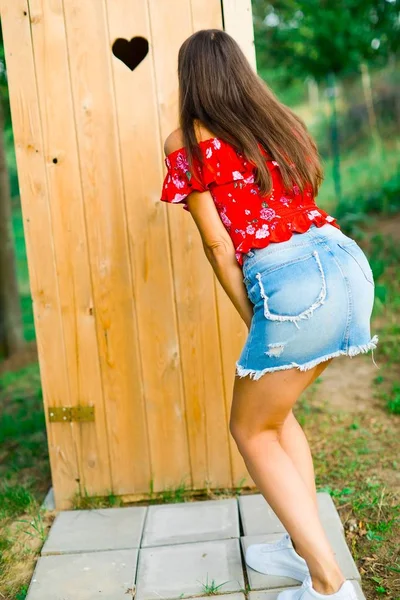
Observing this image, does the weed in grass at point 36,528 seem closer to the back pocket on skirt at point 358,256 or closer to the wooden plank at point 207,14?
the back pocket on skirt at point 358,256

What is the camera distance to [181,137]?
6.59 ft

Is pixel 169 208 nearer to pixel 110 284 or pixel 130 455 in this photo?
pixel 110 284

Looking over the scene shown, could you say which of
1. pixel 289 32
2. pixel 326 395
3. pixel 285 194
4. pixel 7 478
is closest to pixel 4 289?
pixel 7 478

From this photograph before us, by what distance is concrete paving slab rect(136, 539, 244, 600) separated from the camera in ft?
7.59

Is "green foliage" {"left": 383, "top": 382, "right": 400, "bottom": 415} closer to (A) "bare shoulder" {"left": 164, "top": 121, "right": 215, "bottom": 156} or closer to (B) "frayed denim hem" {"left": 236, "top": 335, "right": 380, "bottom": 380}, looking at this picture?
(B) "frayed denim hem" {"left": 236, "top": 335, "right": 380, "bottom": 380}

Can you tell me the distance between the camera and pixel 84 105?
2801 millimetres

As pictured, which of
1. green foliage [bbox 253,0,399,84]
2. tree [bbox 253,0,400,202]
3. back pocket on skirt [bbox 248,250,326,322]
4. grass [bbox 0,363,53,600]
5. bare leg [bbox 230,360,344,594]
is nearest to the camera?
back pocket on skirt [bbox 248,250,326,322]

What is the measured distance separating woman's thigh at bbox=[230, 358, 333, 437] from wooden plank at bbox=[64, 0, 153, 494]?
1017mm

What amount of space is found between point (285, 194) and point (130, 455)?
162 centimetres

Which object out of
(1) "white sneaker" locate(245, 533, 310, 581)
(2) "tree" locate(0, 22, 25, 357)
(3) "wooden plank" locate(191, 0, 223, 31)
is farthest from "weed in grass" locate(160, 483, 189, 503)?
(2) "tree" locate(0, 22, 25, 357)

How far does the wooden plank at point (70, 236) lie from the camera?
2.77m

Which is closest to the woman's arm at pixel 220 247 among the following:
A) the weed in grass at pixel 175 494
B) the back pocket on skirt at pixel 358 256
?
the back pocket on skirt at pixel 358 256

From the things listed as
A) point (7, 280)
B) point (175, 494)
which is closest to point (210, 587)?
point (175, 494)

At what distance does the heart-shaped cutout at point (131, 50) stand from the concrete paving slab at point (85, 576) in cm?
202
